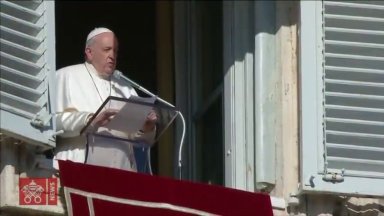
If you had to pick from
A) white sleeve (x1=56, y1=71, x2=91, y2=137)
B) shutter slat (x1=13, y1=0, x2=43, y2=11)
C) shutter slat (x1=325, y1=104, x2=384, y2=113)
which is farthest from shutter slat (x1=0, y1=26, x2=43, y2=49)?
shutter slat (x1=325, y1=104, x2=384, y2=113)

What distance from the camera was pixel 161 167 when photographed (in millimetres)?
8914

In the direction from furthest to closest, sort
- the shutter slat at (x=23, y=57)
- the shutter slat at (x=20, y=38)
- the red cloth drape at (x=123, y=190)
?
the shutter slat at (x=20, y=38) → the shutter slat at (x=23, y=57) → the red cloth drape at (x=123, y=190)

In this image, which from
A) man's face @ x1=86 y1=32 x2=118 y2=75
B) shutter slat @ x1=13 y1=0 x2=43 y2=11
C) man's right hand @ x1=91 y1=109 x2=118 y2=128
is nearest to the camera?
man's right hand @ x1=91 y1=109 x2=118 y2=128

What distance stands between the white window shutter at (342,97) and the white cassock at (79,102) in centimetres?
65

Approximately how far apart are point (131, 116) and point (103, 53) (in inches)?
23.0

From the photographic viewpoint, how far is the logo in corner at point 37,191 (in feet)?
23.5

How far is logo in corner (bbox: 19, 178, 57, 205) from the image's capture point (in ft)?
23.5

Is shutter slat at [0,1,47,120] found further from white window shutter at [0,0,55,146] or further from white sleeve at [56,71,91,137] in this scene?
white sleeve at [56,71,91,137]

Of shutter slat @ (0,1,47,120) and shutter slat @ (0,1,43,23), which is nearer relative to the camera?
shutter slat @ (0,1,47,120)

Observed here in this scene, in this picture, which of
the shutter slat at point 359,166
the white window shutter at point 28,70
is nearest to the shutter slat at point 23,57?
the white window shutter at point 28,70

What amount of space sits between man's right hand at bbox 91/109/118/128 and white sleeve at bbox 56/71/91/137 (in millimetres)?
162

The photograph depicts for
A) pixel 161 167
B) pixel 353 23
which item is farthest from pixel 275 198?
pixel 161 167

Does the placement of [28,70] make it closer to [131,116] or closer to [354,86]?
[131,116]

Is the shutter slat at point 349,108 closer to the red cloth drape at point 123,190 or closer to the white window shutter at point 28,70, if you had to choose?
the red cloth drape at point 123,190
